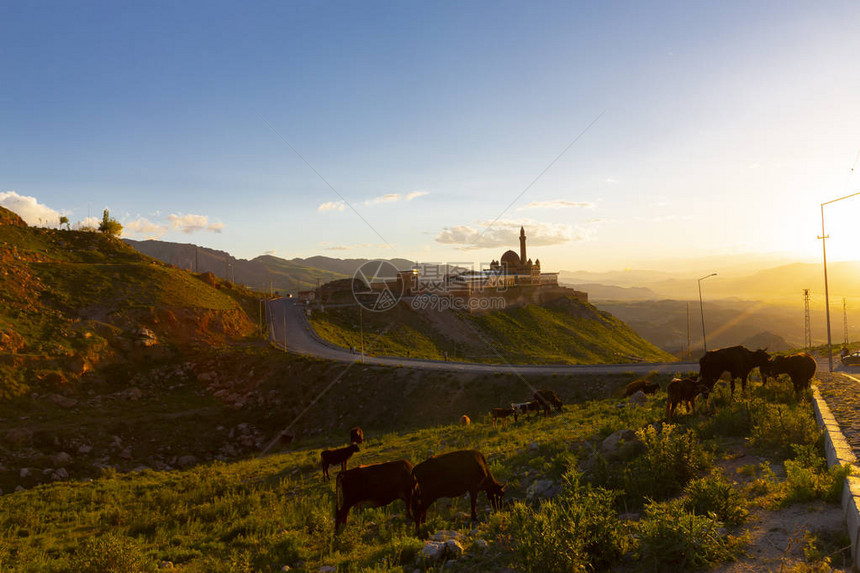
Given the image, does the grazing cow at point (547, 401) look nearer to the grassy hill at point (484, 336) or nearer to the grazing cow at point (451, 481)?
the grazing cow at point (451, 481)

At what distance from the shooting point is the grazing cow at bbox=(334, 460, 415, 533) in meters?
10.4

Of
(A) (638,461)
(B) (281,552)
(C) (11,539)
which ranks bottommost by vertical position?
(C) (11,539)

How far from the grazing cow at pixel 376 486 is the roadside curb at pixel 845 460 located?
25.6ft

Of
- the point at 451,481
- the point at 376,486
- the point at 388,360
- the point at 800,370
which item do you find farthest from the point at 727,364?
the point at 388,360

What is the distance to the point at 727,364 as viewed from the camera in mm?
16141

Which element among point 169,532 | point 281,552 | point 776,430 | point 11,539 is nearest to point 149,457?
point 11,539

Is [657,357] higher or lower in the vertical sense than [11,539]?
lower

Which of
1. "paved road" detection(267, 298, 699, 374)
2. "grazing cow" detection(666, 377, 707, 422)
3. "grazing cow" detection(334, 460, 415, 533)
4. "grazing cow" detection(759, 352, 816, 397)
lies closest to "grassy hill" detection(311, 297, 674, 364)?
"paved road" detection(267, 298, 699, 374)

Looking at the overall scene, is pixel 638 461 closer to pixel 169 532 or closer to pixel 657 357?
pixel 169 532

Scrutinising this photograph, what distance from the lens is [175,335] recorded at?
45375 millimetres

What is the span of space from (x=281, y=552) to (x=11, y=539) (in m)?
10.6

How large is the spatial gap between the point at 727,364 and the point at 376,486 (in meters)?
14.0

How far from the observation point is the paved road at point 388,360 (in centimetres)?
3932

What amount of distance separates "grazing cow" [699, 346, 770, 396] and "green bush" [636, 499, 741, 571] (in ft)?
35.7
